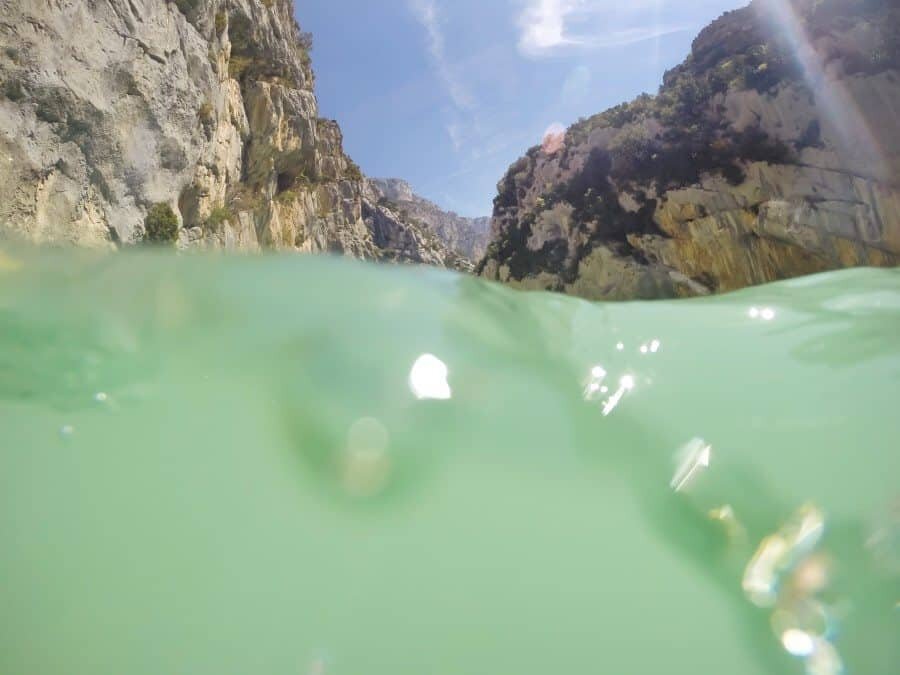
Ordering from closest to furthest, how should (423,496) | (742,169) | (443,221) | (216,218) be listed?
(423,496) < (216,218) < (742,169) < (443,221)

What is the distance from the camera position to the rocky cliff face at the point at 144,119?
729 cm

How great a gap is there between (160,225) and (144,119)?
7.16 feet

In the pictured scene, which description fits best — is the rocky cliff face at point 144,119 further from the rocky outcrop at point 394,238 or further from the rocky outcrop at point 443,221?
the rocky outcrop at point 443,221

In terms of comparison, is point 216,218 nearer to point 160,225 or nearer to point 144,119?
point 160,225

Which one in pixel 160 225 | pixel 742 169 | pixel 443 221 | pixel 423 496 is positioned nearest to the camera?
pixel 423 496

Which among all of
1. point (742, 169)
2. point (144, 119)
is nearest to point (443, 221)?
point (742, 169)

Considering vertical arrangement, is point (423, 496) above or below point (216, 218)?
below

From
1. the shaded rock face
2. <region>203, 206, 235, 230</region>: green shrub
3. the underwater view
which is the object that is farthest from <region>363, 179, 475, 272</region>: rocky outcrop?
the underwater view

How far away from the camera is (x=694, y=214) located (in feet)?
58.9

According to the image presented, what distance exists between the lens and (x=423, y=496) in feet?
3.74

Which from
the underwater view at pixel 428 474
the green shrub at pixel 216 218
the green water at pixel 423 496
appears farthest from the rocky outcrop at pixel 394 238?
the green water at pixel 423 496

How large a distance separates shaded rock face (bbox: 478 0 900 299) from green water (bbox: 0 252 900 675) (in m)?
17.9

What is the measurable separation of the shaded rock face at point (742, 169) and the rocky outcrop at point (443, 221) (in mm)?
66621

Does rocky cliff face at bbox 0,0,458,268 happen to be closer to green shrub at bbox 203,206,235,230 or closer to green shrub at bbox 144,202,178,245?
green shrub at bbox 203,206,235,230
